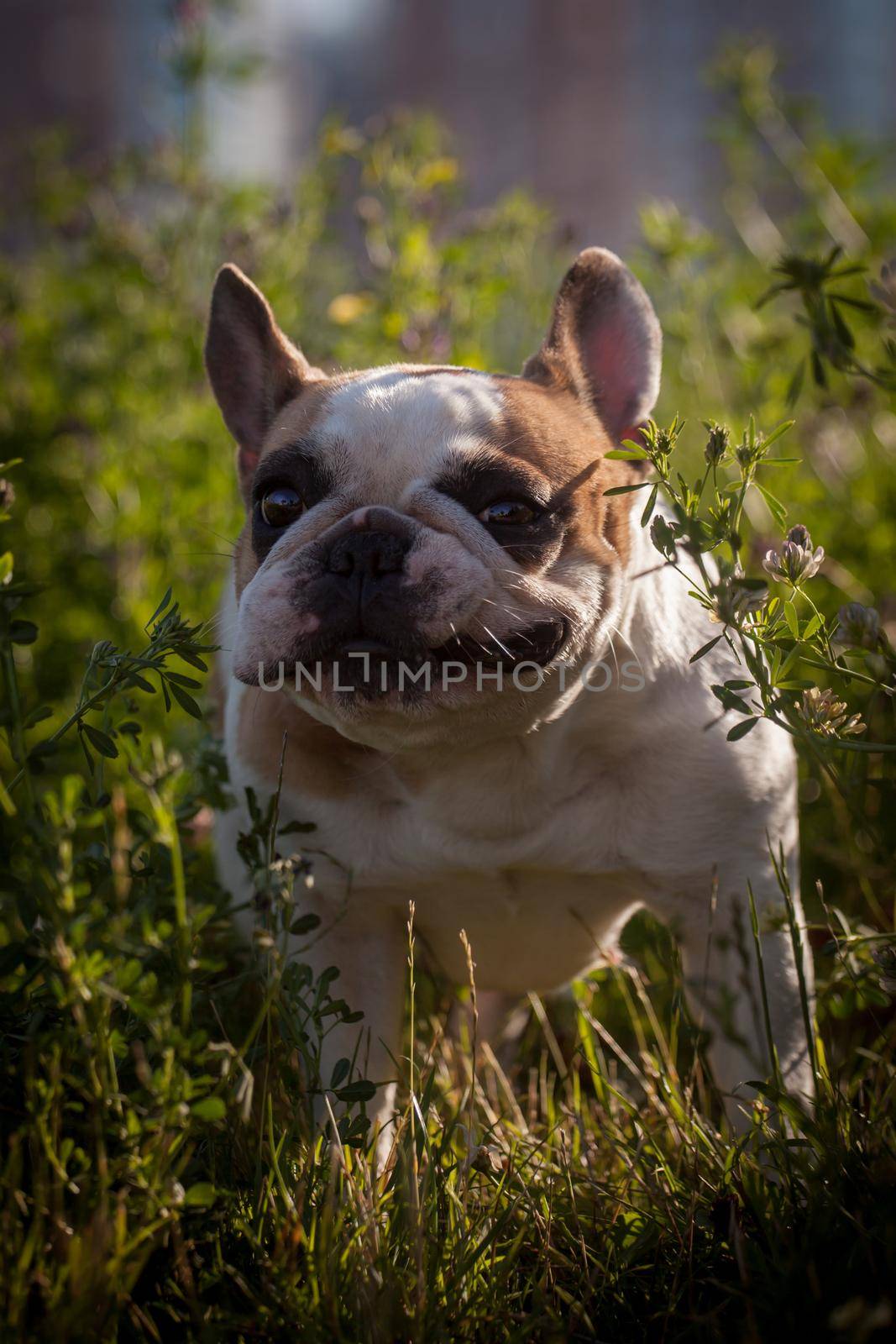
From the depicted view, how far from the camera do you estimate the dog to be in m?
2.02

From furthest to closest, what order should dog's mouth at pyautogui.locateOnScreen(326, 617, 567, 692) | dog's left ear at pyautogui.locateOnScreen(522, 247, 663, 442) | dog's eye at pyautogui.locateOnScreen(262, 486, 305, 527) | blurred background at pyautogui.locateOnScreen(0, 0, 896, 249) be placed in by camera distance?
blurred background at pyautogui.locateOnScreen(0, 0, 896, 249)
dog's left ear at pyautogui.locateOnScreen(522, 247, 663, 442)
dog's eye at pyautogui.locateOnScreen(262, 486, 305, 527)
dog's mouth at pyautogui.locateOnScreen(326, 617, 567, 692)

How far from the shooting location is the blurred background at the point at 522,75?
53.9 ft

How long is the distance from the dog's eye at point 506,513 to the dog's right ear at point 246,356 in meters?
0.69

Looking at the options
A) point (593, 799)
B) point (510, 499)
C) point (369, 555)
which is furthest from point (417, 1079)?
point (510, 499)

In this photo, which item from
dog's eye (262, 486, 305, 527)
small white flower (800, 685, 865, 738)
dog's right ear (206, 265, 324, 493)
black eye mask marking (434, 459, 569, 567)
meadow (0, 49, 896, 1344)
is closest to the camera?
meadow (0, 49, 896, 1344)

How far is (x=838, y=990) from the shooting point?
214 centimetres

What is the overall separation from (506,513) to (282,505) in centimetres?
45

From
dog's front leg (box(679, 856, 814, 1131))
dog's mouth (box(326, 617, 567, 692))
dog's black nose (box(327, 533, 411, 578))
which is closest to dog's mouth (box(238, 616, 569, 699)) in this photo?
dog's mouth (box(326, 617, 567, 692))

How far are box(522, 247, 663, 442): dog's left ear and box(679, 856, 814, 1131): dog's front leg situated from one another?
3.29 feet

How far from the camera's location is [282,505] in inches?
91.0

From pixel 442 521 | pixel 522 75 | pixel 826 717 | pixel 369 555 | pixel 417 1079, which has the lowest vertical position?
pixel 417 1079

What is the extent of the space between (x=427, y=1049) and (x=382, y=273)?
2.22 m

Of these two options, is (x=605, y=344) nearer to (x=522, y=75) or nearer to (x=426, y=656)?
(x=426, y=656)

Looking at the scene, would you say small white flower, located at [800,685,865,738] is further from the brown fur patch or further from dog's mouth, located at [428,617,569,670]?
the brown fur patch
